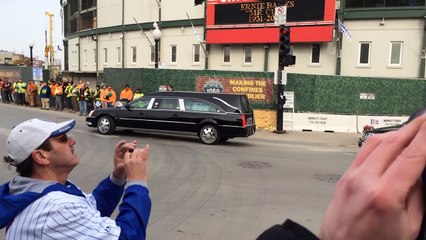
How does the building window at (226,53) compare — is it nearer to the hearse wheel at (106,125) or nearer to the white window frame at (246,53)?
the white window frame at (246,53)

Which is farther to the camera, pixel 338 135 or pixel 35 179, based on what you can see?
pixel 338 135

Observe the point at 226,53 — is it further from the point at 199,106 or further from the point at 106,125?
the point at 199,106

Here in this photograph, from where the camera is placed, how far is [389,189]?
2.33 feet

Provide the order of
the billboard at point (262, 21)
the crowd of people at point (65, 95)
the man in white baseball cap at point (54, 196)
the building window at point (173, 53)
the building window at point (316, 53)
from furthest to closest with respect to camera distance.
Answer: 1. the building window at point (173, 53)
2. the building window at point (316, 53)
3. the billboard at point (262, 21)
4. the crowd of people at point (65, 95)
5. the man in white baseball cap at point (54, 196)

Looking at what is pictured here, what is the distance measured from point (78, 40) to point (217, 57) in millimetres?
19589

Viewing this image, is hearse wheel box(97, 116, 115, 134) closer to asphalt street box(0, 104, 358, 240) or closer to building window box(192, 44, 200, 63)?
asphalt street box(0, 104, 358, 240)

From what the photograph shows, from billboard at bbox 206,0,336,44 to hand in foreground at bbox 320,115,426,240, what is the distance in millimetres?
21900

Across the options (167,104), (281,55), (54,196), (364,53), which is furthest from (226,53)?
(54,196)

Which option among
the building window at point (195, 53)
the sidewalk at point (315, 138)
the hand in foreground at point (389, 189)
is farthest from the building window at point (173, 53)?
the hand in foreground at point (389, 189)

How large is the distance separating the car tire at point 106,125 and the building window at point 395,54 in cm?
1531

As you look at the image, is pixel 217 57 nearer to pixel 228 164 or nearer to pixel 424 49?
pixel 424 49

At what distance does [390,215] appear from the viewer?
718 mm

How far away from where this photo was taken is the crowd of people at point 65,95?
2089cm

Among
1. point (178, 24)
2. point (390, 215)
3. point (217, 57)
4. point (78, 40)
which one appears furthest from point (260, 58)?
point (390, 215)
